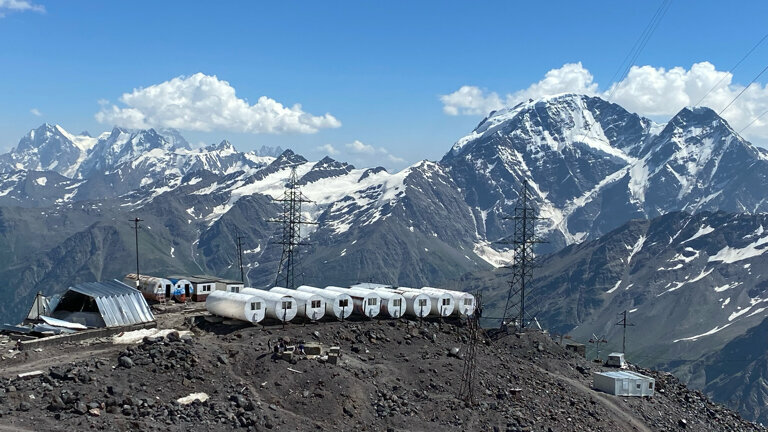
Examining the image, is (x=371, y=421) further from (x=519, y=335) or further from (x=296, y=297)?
(x=519, y=335)

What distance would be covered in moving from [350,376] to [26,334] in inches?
1040

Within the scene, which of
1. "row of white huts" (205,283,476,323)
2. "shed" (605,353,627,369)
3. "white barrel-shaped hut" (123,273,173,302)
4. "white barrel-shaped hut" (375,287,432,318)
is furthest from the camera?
"shed" (605,353,627,369)

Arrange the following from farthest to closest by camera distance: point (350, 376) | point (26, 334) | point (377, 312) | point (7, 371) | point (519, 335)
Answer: point (519, 335) → point (377, 312) → point (26, 334) → point (350, 376) → point (7, 371)

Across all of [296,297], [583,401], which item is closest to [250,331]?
[296,297]

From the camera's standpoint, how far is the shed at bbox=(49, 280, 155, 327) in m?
64.1

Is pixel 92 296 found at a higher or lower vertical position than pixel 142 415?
higher

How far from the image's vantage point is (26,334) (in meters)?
59.5

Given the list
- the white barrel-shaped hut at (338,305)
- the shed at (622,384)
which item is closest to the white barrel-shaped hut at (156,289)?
the white barrel-shaped hut at (338,305)

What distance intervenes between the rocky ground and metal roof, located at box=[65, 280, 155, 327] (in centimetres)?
412

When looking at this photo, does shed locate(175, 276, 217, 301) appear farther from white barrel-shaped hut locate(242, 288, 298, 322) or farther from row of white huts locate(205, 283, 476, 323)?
white barrel-shaped hut locate(242, 288, 298, 322)

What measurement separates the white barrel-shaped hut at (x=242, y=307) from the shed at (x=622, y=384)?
31.6 m

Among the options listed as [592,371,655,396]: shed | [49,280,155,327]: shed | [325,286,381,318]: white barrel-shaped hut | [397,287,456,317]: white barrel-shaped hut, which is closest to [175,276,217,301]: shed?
[49,280,155,327]: shed

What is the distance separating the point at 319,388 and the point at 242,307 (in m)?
16.4

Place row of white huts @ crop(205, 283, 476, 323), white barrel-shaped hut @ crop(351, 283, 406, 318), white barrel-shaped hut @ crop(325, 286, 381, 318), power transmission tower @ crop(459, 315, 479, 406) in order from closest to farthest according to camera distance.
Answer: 1. power transmission tower @ crop(459, 315, 479, 406)
2. row of white huts @ crop(205, 283, 476, 323)
3. white barrel-shaped hut @ crop(325, 286, 381, 318)
4. white barrel-shaped hut @ crop(351, 283, 406, 318)
